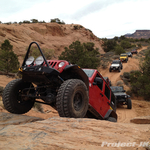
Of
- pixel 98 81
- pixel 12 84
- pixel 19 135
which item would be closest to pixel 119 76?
pixel 98 81

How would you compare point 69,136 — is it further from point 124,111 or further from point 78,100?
point 124,111

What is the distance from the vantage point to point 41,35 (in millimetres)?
41750

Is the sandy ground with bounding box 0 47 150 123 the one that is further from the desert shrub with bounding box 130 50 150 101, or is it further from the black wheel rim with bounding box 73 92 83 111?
the black wheel rim with bounding box 73 92 83 111

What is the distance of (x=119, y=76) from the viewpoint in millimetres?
20969

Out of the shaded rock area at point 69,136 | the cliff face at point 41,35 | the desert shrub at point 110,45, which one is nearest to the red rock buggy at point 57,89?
the shaded rock area at point 69,136

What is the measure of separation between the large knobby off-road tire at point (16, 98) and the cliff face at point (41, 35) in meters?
27.1

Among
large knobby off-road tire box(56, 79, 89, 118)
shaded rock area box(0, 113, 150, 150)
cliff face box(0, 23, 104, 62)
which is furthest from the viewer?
cliff face box(0, 23, 104, 62)

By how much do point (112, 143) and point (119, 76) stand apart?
66.2ft

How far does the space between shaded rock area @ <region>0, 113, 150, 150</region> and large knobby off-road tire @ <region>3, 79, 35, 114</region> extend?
4.94 ft

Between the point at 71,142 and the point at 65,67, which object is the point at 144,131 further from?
the point at 65,67

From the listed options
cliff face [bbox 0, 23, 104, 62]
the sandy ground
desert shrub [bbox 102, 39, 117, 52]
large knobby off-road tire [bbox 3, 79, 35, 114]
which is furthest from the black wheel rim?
desert shrub [bbox 102, 39, 117, 52]

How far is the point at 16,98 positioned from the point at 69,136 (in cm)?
219

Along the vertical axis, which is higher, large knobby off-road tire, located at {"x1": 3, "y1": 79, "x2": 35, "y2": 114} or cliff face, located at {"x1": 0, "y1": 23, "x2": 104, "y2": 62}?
cliff face, located at {"x1": 0, "y1": 23, "x2": 104, "y2": 62}

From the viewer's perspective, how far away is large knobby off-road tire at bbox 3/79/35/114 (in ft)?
11.1
